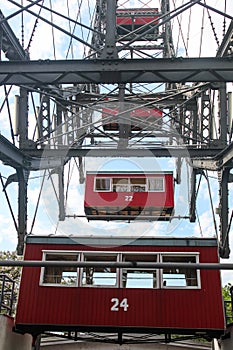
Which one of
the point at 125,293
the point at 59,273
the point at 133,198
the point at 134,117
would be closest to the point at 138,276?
the point at 125,293

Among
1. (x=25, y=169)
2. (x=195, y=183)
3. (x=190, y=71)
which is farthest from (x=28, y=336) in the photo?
(x=190, y=71)

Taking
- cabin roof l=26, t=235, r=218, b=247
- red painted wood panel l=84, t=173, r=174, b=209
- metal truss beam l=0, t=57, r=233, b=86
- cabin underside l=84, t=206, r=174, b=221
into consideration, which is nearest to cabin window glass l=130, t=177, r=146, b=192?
red painted wood panel l=84, t=173, r=174, b=209

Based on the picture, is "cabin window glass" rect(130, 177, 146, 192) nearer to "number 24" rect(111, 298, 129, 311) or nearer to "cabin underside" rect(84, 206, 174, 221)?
"cabin underside" rect(84, 206, 174, 221)

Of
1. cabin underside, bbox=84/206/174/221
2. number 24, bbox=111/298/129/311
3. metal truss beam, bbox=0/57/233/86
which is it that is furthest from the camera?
cabin underside, bbox=84/206/174/221

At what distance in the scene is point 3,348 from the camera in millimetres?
10750

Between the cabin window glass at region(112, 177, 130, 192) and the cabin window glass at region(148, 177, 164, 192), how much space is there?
794 millimetres

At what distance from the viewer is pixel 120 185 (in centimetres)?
1748

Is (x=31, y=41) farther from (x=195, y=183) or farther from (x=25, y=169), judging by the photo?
(x=195, y=183)

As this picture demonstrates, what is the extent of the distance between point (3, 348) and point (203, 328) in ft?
14.7

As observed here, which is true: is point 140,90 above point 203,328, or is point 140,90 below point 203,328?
above

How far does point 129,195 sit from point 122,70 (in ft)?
31.6

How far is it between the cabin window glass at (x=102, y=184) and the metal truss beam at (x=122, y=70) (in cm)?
921

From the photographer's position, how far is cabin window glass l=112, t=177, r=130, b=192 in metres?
17.4

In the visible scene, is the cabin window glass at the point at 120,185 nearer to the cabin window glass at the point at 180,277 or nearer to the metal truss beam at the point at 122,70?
the cabin window glass at the point at 180,277
